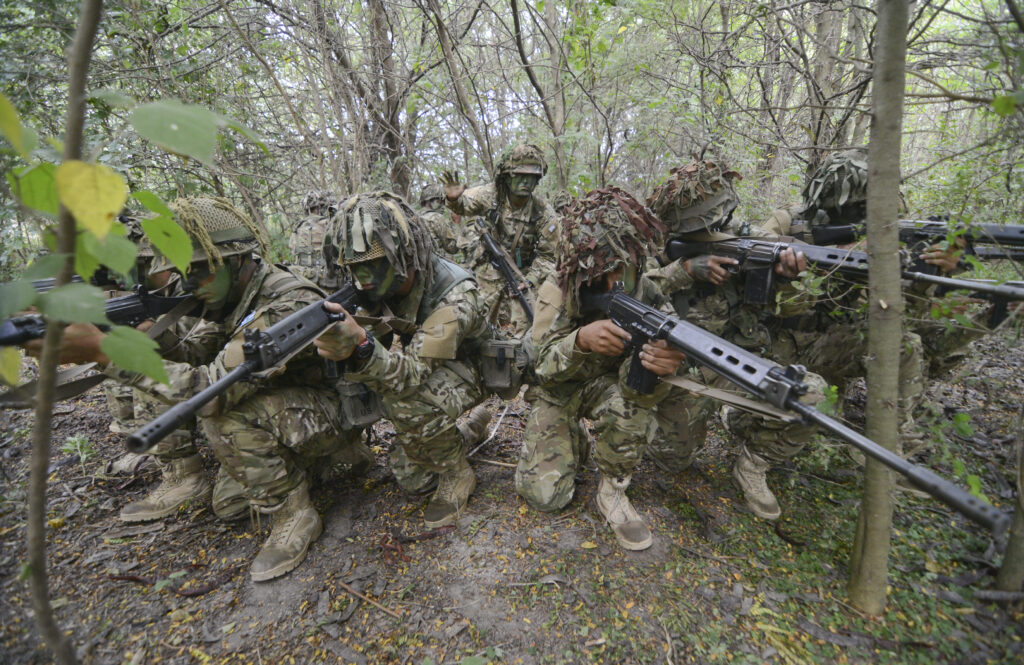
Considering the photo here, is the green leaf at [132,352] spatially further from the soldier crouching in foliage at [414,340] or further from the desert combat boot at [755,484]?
the desert combat boot at [755,484]

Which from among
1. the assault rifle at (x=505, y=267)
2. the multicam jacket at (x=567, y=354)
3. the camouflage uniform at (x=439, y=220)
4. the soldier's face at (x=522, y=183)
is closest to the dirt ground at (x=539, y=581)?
the multicam jacket at (x=567, y=354)

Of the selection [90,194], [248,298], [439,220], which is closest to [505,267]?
[439,220]

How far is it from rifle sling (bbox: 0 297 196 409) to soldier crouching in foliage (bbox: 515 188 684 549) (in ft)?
6.98

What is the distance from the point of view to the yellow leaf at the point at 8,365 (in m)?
1.04

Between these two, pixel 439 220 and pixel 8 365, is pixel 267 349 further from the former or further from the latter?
pixel 439 220

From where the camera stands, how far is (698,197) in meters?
3.27

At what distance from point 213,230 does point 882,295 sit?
341 cm

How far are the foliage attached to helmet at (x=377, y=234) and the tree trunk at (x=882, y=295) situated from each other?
91.4 inches

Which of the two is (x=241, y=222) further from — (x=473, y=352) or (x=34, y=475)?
(x=34, y=475)

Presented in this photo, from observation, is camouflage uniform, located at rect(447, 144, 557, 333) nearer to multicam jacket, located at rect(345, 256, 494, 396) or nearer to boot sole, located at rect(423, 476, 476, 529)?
multicam jacket, located at rect(345, 256, 494, 396)

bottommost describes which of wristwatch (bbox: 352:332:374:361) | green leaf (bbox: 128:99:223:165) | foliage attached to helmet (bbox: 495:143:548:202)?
wristwatch (bbox: 352:332:374:361)

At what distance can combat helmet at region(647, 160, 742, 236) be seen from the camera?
3250 mm

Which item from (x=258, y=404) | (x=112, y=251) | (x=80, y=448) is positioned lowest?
(x=80, y=448)

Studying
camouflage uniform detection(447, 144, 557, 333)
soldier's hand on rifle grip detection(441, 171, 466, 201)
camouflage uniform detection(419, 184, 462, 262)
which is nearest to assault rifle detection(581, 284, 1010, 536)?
camouflage uniform detection(447, 144, 557, 333)
